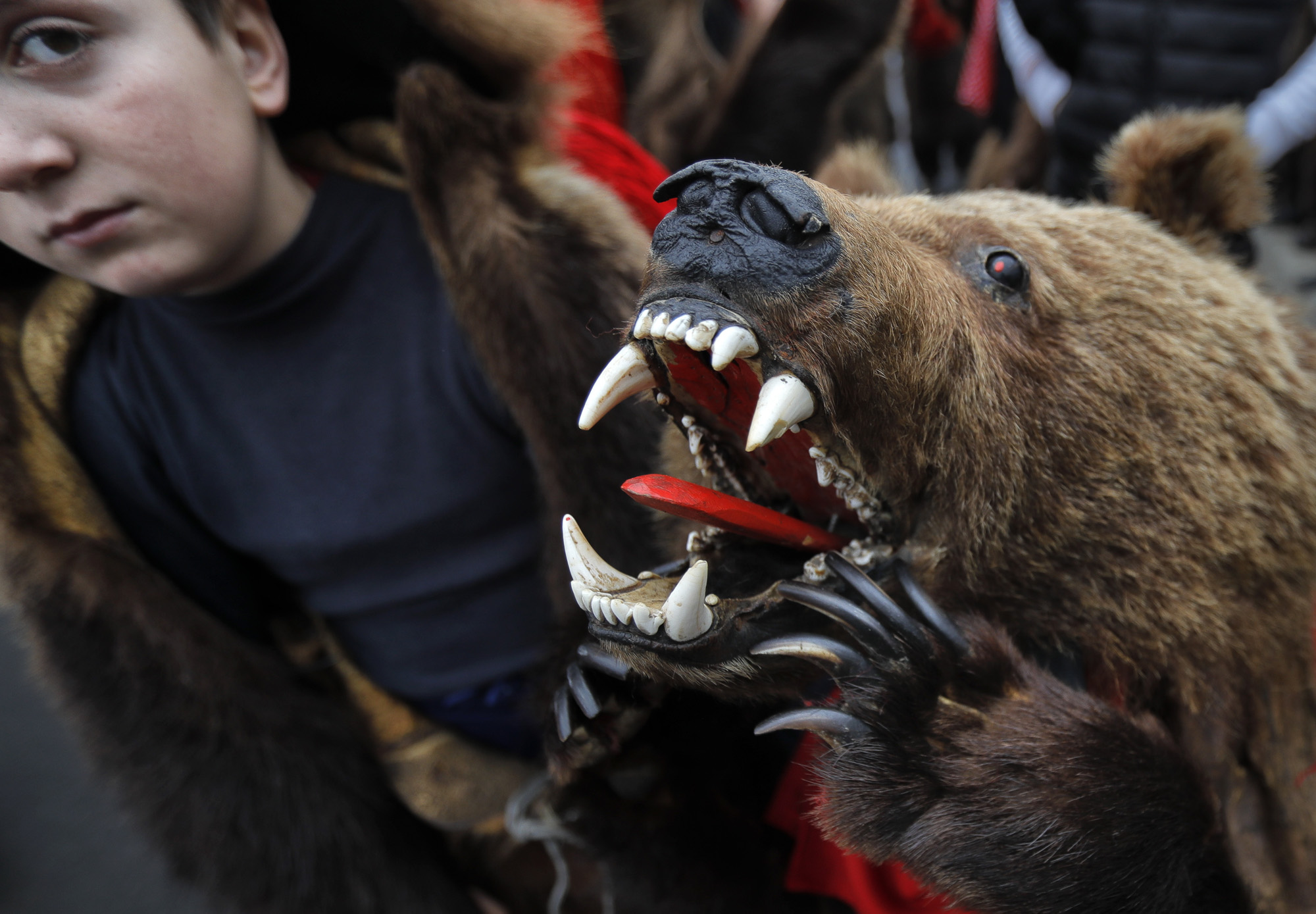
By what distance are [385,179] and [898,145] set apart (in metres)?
4.40

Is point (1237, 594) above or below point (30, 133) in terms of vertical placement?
below

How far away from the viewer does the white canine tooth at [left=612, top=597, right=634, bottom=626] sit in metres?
0.77

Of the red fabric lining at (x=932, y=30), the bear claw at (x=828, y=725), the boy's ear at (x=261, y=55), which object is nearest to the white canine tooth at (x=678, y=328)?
the bear claw at (x=828, y=725)

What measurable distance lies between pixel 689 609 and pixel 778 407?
20cm

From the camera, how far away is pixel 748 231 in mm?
714

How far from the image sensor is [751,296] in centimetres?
70

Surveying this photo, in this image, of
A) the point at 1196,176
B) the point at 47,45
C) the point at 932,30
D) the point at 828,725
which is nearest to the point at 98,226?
the point at 47,45

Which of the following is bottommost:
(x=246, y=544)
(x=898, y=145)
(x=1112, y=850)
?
(x=898, y=145)

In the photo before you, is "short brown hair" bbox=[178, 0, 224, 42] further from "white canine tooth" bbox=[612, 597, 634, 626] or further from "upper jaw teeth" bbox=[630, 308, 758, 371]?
"white canine tooth" bbox=[612, 597, 634, 626]

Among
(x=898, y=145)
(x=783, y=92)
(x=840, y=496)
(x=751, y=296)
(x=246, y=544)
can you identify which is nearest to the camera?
(x=751, y=296)

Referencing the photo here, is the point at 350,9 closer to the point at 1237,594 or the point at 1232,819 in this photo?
the point at 1237,594

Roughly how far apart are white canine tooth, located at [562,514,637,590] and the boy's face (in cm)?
69

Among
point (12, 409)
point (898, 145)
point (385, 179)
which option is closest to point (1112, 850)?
point (385, 179)

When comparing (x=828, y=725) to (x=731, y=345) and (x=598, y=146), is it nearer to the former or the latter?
(x=731, y=345)
